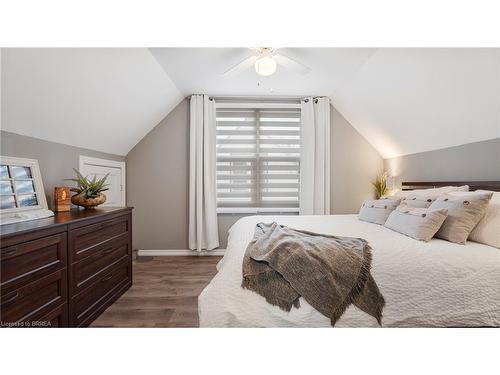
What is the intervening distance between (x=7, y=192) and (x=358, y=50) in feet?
10.4

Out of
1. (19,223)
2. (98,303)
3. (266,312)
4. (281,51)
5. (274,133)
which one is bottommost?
(98,303)

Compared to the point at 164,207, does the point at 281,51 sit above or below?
above

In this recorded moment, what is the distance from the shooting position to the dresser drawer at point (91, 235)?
1.59 metres

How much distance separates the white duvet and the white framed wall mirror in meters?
1.45

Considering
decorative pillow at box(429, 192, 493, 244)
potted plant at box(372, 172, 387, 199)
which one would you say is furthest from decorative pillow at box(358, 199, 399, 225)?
potted plant at box(372, 172, 387, 199)

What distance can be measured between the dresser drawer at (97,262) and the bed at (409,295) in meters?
1.13

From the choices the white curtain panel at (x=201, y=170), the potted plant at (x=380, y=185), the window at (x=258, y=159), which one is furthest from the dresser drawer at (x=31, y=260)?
the potted plant at (x=380, y=185)

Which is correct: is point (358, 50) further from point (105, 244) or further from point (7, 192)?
point (7, 192)

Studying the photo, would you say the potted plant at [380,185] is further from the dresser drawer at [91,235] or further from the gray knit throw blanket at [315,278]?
the dresser drawer at [91,235]

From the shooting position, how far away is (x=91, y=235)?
1783 millimetres

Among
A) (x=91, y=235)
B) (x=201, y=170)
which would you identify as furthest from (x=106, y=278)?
(x=201, y=170)

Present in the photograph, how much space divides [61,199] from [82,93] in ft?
Result: 3.14

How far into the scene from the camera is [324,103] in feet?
11.2
